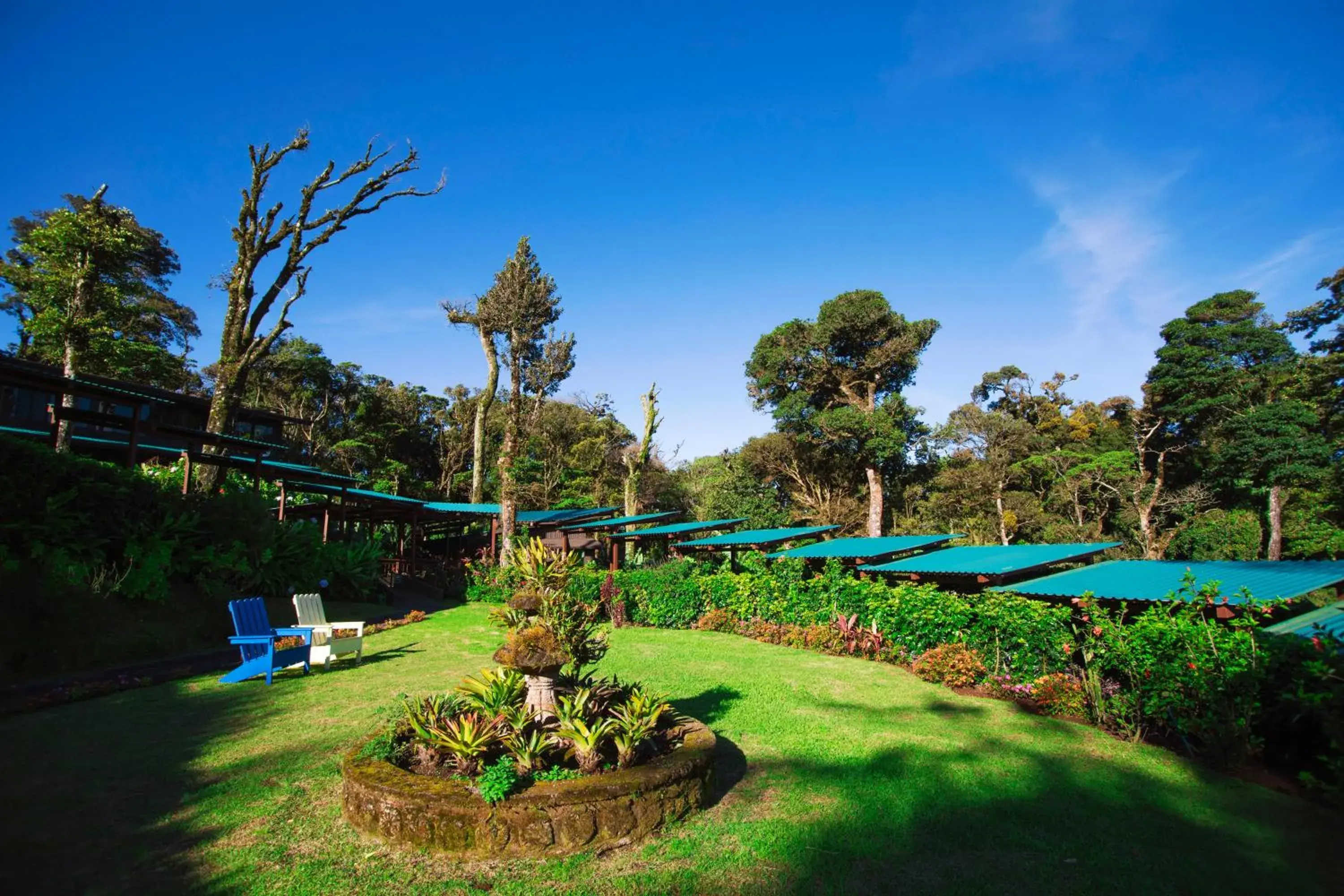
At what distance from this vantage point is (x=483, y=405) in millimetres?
32656

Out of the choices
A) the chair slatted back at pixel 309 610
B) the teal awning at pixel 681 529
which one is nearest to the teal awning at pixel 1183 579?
the teal awning at pixel 681 529

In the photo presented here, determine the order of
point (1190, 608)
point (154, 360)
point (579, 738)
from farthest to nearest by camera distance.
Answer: point (154, 360) → point (1190, 608) → point (579, 738)

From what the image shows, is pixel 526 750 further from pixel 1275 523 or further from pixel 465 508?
pixel 1275 523

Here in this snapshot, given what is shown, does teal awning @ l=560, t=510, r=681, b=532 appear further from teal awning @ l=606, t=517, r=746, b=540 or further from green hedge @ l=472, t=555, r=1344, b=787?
green hedge @ l=472, t=555, r=1344, b=787

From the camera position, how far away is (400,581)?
2172cm

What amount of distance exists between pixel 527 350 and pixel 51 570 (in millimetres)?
22941

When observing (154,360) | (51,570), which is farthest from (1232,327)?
(154,360)

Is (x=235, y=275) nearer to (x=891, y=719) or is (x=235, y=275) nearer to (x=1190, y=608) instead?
(x=891, y=719)

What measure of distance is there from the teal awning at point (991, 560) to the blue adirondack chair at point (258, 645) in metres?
10.3

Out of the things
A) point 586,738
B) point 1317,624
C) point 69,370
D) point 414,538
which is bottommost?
point 586,738

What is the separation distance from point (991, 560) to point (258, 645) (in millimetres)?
12218

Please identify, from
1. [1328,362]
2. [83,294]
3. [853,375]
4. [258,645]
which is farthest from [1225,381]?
[83,294]

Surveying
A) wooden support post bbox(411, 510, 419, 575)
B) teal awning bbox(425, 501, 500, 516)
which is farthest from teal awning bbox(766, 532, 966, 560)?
wooden support post bbox(411, 510, 419, 575)

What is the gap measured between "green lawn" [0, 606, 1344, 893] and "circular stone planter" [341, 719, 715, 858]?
0.11 meters
